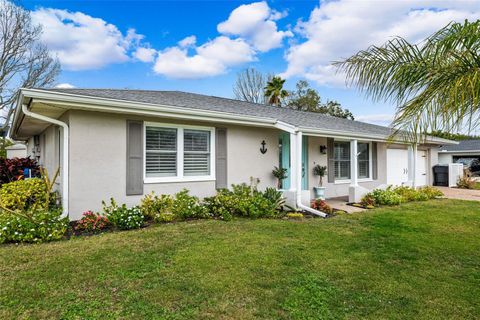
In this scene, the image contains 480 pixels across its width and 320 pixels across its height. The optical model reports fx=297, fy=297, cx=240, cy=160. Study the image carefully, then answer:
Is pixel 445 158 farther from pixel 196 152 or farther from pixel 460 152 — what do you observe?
pixel 196 152

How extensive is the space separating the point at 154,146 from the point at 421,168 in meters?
14.8

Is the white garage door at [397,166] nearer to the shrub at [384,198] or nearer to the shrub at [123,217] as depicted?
the shrub at [384,198]

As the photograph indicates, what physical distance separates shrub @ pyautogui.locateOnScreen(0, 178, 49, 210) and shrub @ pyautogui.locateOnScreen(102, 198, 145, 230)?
4.91ft

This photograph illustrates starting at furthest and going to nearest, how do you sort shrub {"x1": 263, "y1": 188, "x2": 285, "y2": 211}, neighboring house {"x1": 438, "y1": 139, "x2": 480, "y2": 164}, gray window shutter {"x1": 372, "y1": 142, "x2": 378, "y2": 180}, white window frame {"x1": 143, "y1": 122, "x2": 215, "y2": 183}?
neighboring house {"x1": 438, "y1": 139, "x2": 480, "y2": 164}, gray window shutter {"x1": 372, "y1": 142, "x2": 378, "y2": 180}, shrub {"x1": 263, "y1": 188, "x2": 285, "y2": 211}, white window frame {"x1": 143, "y1": 122, "x2": 215, "y2": 183}

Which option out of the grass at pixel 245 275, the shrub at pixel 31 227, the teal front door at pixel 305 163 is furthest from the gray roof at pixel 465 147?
the shrub at pixel 31 227

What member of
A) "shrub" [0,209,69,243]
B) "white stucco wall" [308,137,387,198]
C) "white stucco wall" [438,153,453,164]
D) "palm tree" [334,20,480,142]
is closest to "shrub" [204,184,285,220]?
"white stucco wall" [308,137,387,198]

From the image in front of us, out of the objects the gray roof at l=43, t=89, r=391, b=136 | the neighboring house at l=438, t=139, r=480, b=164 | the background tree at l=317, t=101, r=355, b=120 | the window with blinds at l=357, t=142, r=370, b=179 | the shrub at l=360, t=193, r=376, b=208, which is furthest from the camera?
the background tree at l=317, t=101, r=355, b=120

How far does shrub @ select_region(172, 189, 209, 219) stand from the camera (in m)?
6.81

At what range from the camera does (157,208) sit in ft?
22.1

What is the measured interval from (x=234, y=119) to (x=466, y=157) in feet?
80.9

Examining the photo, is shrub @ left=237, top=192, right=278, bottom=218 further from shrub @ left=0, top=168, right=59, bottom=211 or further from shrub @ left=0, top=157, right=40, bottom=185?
shrub @ left=0, top=157, right=40, bottom=185

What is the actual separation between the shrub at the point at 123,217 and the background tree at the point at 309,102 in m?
28.5

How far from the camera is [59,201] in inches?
273

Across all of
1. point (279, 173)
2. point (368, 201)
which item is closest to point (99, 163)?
point (279, 173)
